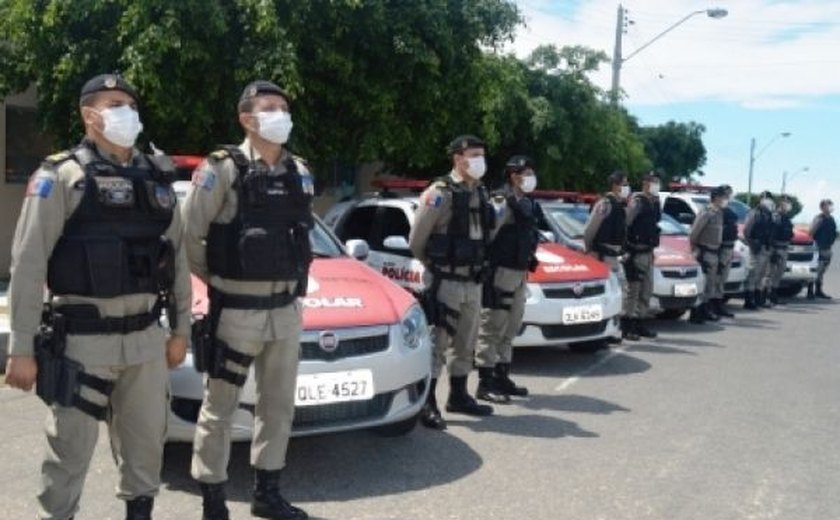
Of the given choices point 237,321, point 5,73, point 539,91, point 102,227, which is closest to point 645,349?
point 237,321

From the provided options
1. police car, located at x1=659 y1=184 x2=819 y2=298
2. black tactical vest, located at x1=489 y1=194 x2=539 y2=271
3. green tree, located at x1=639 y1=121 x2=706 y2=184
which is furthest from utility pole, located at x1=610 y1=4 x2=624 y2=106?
green tree, located at x1=639 y1=121 x2=706 y2=184

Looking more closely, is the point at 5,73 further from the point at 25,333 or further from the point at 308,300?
the point at 25,333

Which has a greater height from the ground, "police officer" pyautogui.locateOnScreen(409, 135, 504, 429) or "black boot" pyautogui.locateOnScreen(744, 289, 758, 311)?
"police officer" pyautogui.locateOnScreen(409, 135, 504, 429)

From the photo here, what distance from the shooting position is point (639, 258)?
34.3 feet

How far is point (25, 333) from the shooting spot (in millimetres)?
3406

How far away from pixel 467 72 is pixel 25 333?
1036 cm

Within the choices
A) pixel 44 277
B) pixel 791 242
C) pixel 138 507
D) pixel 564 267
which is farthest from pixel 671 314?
pixel 44 277

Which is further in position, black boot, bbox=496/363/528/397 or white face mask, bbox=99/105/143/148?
black boot, bbox=496/363/528/397

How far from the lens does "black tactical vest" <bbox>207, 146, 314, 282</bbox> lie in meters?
4.11

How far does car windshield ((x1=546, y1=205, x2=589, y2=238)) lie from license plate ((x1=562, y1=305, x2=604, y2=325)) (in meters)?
2.10

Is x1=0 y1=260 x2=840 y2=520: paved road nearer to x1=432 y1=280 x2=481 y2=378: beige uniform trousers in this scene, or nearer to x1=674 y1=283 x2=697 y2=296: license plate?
x1=432 y1=280 x2=481 y2=378: beige uniform trousers

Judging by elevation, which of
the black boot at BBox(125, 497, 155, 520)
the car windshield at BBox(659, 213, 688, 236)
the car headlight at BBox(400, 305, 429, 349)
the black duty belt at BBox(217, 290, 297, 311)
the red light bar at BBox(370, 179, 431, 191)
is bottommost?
the black boot at BBox(125, 497, 155, 520)

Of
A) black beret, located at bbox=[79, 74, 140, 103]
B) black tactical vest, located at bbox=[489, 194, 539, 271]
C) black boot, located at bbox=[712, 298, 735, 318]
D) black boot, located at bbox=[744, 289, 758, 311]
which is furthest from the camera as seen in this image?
black boot, located at bbox=[744, 289, 758, 311]

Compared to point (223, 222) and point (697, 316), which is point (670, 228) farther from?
point (223, 222)
